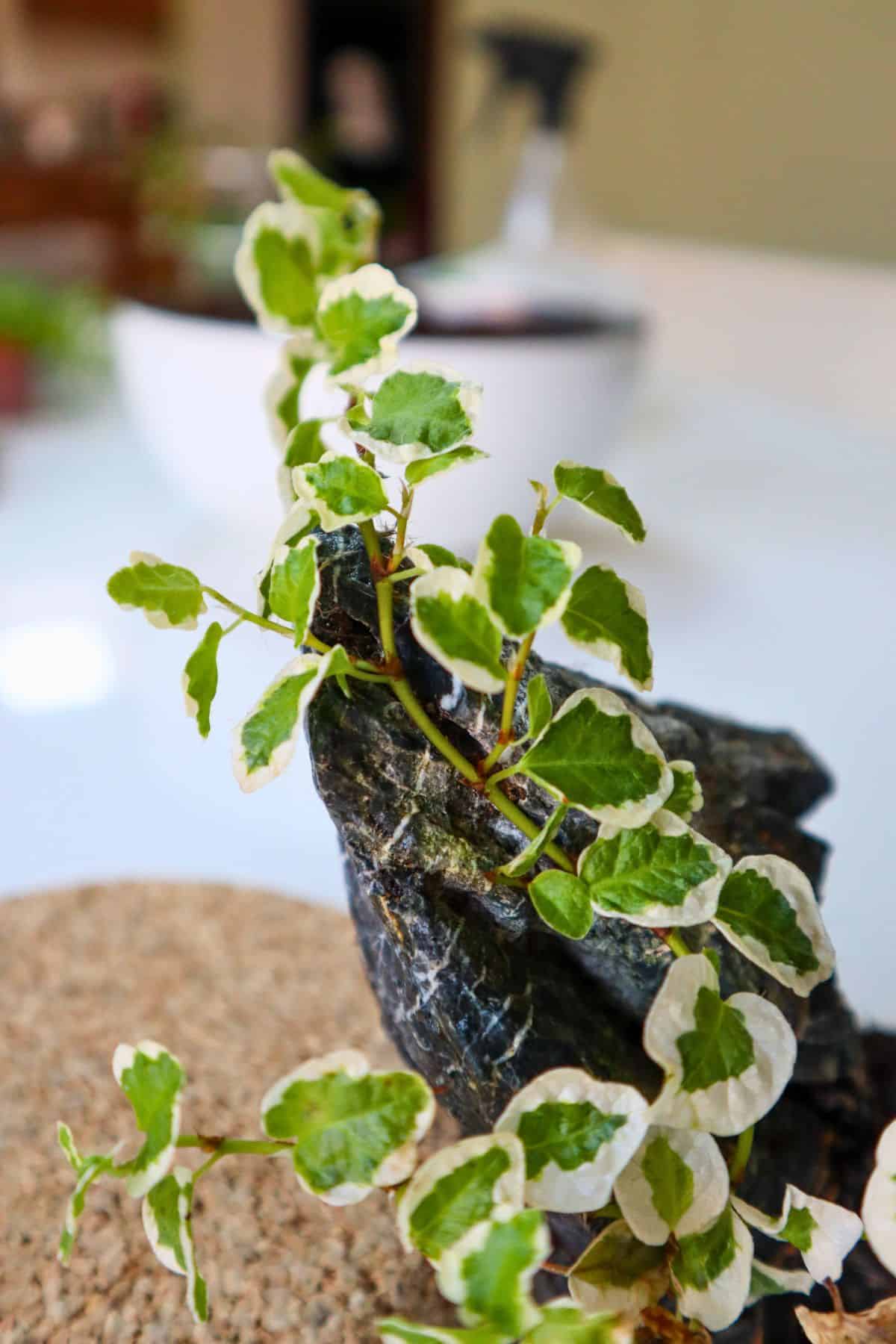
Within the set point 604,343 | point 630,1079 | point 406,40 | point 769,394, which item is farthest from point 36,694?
point 406,40

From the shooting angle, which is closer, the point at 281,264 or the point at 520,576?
the point at 520,576

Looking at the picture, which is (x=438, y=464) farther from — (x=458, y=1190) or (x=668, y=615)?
(x=668, y=615)

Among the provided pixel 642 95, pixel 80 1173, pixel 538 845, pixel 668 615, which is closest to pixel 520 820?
pixel 538 845

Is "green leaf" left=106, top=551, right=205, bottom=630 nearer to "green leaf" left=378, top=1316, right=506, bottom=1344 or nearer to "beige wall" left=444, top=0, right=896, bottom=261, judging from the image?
"green leaf" left=378, top=1316, right=506, bottom=1344

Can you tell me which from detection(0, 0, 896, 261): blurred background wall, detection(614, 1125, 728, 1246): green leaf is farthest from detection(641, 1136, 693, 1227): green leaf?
detection(0, 0, 896, 261): blurred background wall

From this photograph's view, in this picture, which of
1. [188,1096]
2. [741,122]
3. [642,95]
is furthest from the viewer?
[642,95]

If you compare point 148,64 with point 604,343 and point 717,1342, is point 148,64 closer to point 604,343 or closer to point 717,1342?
point 604,343

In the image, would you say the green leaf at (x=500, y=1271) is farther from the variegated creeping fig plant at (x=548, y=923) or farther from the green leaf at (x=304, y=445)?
the green leaf at (x=304, y=445)
